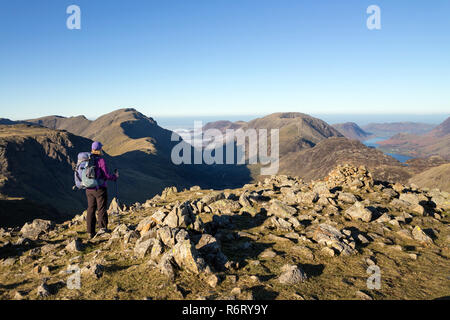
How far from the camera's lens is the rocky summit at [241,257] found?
916 centimetres

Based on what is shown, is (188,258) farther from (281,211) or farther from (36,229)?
(36,229)

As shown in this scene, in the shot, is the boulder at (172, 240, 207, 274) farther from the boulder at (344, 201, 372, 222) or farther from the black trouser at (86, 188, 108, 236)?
the boulder at (344, 201, 372, 222)

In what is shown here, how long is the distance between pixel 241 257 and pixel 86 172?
29.7ft

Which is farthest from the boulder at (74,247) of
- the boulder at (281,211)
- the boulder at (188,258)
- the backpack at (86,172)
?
the boulder at (281,211)

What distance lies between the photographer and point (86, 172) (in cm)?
1352

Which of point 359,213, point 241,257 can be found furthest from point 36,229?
point 359,213

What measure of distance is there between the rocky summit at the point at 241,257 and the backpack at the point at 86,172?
290 cm

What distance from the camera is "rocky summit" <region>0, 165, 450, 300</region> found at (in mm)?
9156

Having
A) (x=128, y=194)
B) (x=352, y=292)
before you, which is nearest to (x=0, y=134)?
(x=128, y=194)

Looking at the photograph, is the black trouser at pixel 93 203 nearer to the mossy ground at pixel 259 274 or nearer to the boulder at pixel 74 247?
the mossy ground at pixel 259 274
